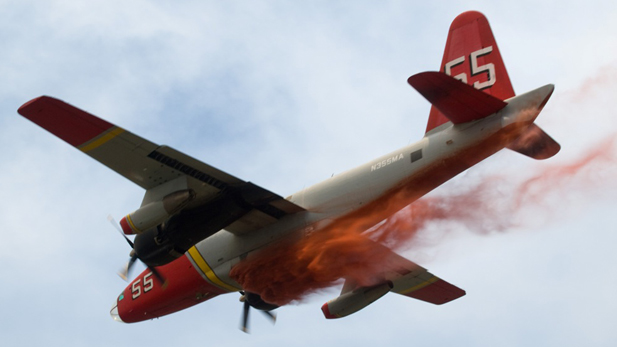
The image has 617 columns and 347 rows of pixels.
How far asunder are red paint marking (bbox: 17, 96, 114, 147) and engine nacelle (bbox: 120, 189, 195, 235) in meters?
2.29

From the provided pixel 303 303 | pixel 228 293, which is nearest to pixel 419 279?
pixel 303 303

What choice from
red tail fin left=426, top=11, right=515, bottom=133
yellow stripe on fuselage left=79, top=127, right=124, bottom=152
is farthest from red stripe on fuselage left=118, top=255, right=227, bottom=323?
red tail fin left=426, top=11, right=515, bottom=133

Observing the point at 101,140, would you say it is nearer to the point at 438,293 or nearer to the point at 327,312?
the point at 327,312

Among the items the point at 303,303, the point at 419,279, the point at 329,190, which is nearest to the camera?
the point at 329,190

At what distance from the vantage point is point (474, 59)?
25.2m

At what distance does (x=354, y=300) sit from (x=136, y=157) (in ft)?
27.9

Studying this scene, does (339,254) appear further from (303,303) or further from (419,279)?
(419,279)

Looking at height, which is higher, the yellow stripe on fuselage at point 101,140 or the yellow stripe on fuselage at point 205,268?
the yellow stripe on fuselage at point 101,140

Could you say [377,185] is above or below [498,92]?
below

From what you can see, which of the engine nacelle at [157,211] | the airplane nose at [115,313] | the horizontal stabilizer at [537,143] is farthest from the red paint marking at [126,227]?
the horizontal stabilizer at [537,143]

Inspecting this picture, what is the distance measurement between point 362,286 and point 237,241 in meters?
4.31

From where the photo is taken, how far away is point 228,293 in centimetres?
2834

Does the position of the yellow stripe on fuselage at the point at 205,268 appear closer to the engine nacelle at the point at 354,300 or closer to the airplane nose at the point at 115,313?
the engine nacelle at the point at 354,300

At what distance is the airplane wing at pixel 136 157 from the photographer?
75.2 feet
